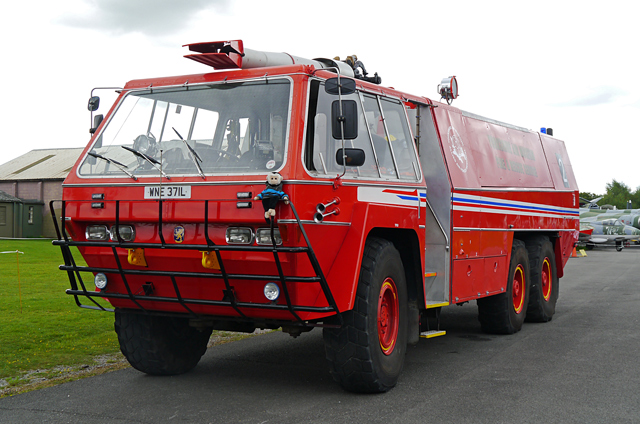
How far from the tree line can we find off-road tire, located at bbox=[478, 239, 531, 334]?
102784 millimetres

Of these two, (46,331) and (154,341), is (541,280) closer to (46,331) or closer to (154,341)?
(154,341)

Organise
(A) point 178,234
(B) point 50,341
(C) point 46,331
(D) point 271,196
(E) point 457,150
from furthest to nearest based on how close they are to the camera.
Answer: (C) point 46,331 < (B) point 50,341 < (E) point 457,150 < (A) point 178,234 < (D) point 271,196

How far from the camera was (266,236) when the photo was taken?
5.59 metres

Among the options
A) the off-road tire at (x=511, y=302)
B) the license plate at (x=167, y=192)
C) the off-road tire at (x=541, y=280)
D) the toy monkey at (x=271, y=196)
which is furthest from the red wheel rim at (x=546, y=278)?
the license plate at (x=167, y=192)

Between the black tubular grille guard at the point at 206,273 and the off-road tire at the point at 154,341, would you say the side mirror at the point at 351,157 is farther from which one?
the off-road tire at the point at 154,341

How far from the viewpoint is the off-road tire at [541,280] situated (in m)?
11.0

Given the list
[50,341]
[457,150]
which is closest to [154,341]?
[50,341]

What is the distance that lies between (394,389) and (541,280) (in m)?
5.36

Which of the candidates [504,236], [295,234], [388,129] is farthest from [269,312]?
[504,236]

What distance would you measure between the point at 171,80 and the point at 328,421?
3.41 metres

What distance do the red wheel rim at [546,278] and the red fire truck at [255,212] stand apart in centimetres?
453

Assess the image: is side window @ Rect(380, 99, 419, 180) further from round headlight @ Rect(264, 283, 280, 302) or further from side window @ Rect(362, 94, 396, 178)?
round headlight @ Rect(264, 283, 280, 302)

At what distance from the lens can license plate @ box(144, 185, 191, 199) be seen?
230 inches

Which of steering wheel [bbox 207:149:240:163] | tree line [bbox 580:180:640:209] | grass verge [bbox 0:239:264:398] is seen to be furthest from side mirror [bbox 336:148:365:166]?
tree line [bbox 580:180:640:209]
